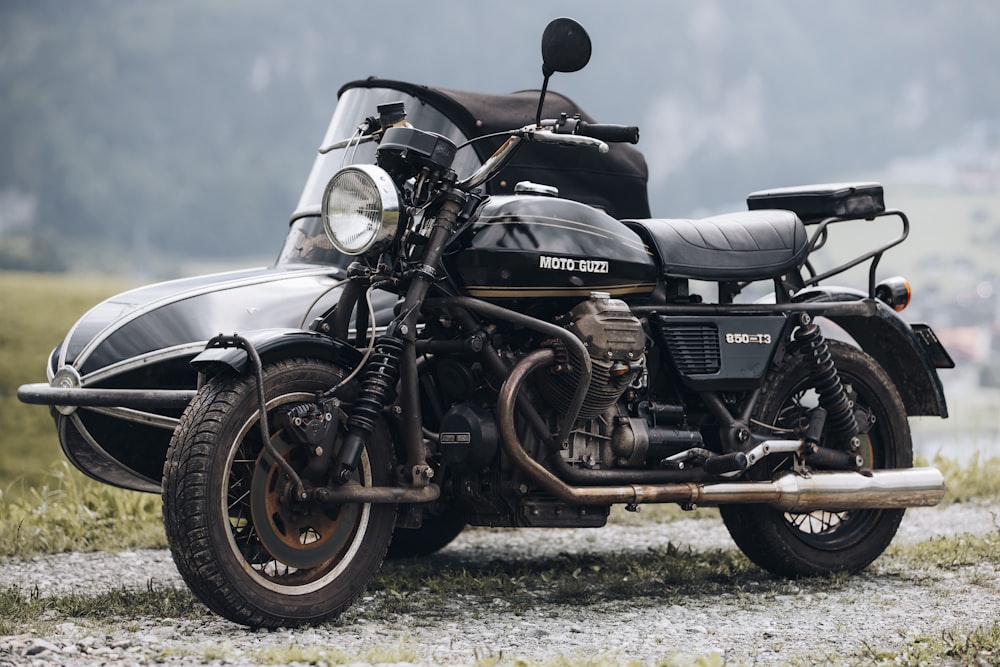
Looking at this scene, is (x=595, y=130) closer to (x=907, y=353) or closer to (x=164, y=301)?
(x=164, y=301)

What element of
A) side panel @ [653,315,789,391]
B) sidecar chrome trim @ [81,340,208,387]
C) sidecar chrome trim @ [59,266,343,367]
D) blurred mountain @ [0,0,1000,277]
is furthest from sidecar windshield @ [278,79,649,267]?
blurred mountain @ [0,0,1000,277]

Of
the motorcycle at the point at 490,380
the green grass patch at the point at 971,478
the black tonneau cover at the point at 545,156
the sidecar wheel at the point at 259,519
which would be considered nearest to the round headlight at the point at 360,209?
the motorcycle at the point at 490,380

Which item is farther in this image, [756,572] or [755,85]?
[755,85]

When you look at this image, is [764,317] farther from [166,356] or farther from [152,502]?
[152,502]

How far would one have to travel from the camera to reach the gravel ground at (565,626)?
156 inches

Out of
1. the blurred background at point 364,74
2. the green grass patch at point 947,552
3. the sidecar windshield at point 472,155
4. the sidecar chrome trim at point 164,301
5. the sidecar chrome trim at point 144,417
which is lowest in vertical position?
the green grass patch at point 947,552

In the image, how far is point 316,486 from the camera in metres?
4.48

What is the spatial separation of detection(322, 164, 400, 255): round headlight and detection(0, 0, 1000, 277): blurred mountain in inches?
4646

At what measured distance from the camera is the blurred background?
134250mm

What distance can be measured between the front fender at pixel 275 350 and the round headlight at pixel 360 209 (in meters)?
0.33

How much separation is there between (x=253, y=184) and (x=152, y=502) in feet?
461

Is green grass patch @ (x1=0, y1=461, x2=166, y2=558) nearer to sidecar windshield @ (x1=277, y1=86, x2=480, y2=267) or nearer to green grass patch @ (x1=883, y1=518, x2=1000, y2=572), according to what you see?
sidecar windshield @ (x1=277, y1=86, x2=480, y2=267)

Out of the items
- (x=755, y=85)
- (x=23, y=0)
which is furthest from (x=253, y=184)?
(x=755, y=85)

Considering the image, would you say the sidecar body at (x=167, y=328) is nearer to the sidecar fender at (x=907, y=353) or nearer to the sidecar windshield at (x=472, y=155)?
the sidecar windshield at (x=472, y=155)
